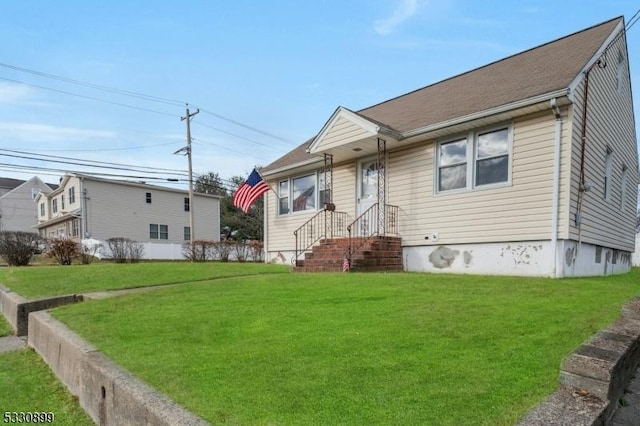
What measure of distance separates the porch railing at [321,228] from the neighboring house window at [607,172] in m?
6.58

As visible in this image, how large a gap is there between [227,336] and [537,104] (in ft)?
23.0

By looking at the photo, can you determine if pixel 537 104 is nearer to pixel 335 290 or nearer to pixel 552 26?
pixel 335 290

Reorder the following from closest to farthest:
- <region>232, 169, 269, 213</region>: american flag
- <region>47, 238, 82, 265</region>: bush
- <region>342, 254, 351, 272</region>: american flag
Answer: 1. <region>342, 254, 351, 272</region>: american flag
2. <region>232, 169, 269, 213</region>: american flag
3. <region>47, 238, 82, 265</region>: bush

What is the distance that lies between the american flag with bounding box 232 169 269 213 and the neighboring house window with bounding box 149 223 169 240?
18825mm

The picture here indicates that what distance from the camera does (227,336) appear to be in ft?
11.8

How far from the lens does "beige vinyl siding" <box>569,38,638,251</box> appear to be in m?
7.60

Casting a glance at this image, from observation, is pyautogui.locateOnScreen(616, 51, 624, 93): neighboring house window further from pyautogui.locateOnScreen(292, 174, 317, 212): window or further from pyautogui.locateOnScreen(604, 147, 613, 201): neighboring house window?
pyautogui.locateOnScreen(292, 174, 317, 212): window

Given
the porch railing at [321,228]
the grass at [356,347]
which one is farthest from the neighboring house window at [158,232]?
the grass at [356,347]

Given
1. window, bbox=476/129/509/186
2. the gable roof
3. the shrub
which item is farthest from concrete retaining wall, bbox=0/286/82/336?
the shrub

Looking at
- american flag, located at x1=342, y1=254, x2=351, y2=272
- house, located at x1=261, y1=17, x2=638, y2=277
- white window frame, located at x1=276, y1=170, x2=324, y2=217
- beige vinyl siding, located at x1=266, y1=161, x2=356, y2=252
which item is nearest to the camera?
house, located at x1=261, y1=17, x2=638, y2=277

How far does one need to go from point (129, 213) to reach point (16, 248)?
Result: 13.1 meters

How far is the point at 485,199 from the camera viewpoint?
8266mm

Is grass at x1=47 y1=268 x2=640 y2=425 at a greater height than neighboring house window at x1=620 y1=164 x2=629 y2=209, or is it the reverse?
neighboring house window at x1=620 y1=164 x2=629 y2=209

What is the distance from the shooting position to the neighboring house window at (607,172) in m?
9.48
